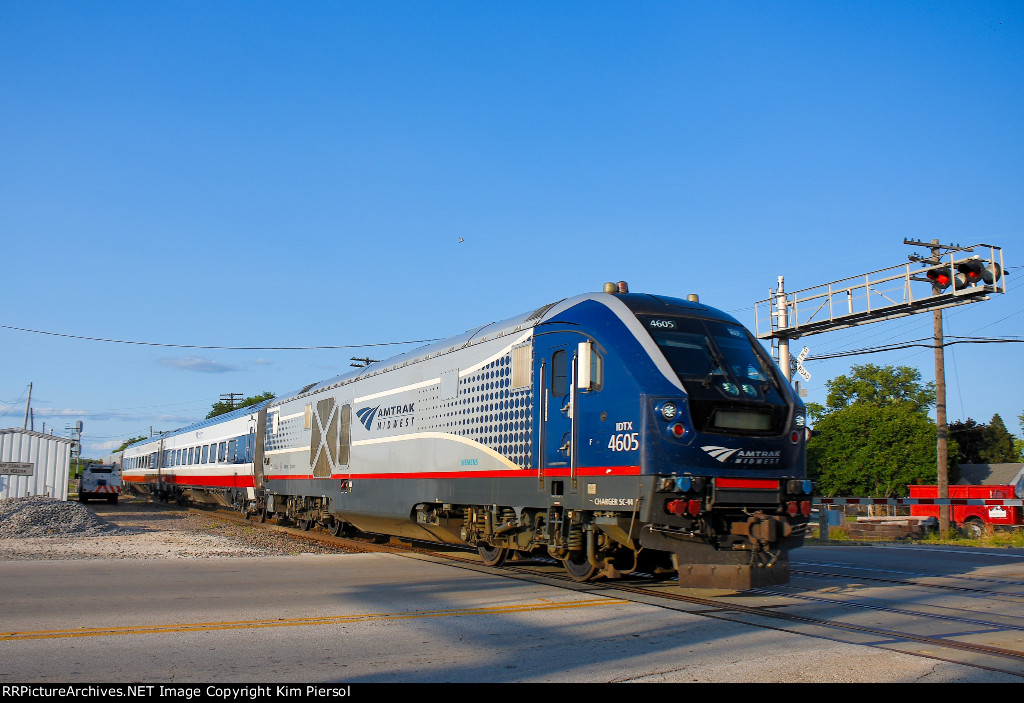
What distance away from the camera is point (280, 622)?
8.45 m

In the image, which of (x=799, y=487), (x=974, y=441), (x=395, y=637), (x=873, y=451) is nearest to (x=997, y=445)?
(x=974, y=441)

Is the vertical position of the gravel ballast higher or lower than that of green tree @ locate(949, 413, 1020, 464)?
lower

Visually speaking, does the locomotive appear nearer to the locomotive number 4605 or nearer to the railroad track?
the locomotive number 4605

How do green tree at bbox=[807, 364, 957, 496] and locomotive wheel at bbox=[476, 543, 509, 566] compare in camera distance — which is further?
green tree at bbox=[807, 364, 957, 496]

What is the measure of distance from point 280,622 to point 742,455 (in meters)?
5.45

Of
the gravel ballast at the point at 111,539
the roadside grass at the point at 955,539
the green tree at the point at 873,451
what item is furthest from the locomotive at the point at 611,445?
the green tree at the point at 873,451

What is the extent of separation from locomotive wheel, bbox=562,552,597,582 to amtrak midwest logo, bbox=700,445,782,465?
2408mm

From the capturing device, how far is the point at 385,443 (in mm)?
16172

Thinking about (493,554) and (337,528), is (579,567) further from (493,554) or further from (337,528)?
(337,528)

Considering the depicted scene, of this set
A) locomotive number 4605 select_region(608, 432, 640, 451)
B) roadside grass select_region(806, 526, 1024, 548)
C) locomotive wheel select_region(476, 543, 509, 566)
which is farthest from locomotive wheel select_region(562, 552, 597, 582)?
roadside grass select_region(806, 526, 1024, 548)

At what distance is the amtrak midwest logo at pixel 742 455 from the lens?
9633 millimetres

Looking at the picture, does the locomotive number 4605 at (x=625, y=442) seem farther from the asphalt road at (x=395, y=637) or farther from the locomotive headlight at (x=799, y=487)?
the locomotive headlight at (x=799, y=487)

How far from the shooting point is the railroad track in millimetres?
7082
